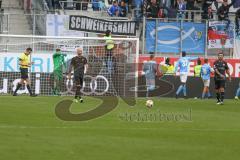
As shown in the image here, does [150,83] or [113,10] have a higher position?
[113,10]

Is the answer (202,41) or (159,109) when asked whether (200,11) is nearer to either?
(202,41)

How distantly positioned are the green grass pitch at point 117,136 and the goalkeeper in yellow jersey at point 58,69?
6947 mm

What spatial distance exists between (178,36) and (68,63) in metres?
7.38

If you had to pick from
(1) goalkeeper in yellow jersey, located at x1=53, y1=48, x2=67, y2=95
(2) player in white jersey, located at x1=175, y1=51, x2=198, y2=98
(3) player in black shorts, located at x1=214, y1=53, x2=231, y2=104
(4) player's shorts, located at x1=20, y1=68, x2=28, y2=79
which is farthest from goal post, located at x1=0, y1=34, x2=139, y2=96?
(3) player in black shorts, located at x1=214, y1=53, x2=231, y2=104

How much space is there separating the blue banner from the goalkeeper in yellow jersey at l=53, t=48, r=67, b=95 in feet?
21.7

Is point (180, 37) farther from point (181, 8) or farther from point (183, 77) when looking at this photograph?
point (183, 77)

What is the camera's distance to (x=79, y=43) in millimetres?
31828

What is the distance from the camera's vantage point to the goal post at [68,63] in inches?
→ 1185

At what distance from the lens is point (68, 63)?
31125mm

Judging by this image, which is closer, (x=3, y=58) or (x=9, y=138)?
(x=9, y=138)

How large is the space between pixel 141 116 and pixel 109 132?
182 inches

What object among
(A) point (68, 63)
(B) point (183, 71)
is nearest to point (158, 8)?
(B) point (183, 71)

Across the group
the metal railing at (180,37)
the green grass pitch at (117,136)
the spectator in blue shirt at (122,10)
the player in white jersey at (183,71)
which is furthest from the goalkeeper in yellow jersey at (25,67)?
the spectator in blue shirt at (122,10)

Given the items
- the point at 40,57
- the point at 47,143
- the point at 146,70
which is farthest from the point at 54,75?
the point at 47,143
